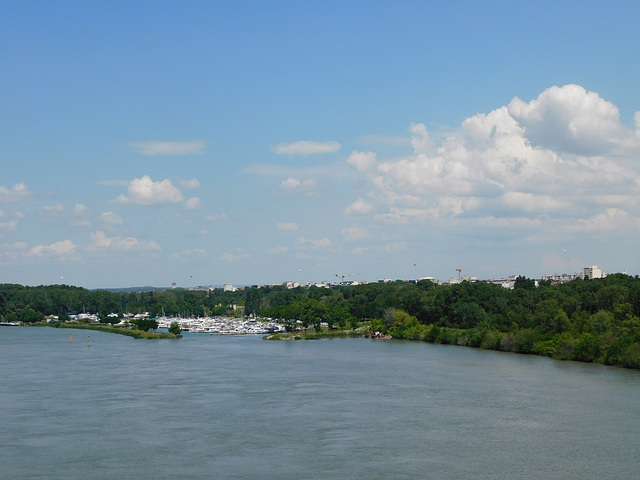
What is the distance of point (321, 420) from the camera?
78.8 feet

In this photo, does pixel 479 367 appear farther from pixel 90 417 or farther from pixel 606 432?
pixel 90 417

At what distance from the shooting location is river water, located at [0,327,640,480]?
18625 millimetres

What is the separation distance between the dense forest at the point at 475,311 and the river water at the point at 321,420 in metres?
2.89

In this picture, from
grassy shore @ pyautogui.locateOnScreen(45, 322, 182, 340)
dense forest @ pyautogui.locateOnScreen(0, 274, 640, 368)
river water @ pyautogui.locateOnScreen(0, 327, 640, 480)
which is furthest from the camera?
grassy shore @ pyautogui.locateOnScreen(45, 322, 182, 340)

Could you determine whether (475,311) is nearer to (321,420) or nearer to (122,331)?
(122,331)

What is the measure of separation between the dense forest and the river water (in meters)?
2.89

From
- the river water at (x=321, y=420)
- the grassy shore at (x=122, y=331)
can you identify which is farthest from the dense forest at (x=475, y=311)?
the grassy shore at (x=122, y=331)

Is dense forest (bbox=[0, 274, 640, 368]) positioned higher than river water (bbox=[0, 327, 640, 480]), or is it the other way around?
dense forest (bbox=[0, 274, 640, 368])

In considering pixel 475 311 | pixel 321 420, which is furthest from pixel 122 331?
pixel 321 420

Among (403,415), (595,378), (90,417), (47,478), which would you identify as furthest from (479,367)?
(47,478)

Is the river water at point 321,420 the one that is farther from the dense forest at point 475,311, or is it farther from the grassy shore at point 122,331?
the grassy shore at point 122,331

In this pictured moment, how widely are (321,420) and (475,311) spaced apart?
3776cm

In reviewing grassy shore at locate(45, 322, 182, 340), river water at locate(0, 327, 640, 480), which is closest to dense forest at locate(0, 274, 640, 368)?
river water at locate(0, 327, 640, 480)

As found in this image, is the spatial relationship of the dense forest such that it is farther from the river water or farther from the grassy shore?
the grassy shore
